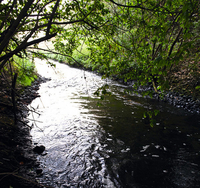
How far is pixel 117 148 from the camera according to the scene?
5.14 metres

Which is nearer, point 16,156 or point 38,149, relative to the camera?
point 16,156

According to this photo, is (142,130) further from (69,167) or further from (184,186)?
(69,167)

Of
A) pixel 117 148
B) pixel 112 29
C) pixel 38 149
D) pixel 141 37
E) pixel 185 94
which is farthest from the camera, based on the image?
pixel 185 94

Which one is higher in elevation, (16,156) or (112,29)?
(112,29)

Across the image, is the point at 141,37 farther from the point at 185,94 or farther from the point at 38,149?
the point at 185,94

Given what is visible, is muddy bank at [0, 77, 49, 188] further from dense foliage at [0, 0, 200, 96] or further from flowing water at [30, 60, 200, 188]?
dense foliage at [0, 0, 200, 96]

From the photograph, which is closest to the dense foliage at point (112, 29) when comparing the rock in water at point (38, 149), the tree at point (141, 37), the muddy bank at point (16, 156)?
the tree at point (141, 37)

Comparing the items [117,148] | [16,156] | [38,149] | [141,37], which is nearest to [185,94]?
[117,148]

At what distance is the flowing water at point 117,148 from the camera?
3.86m

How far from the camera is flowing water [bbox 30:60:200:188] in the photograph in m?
3.86

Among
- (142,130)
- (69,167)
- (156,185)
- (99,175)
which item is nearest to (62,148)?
(69,167)

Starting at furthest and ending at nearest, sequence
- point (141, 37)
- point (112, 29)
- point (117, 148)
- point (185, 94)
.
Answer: point (185, 94) < point (117, 148) < point (141, 37) < point (112, 29)

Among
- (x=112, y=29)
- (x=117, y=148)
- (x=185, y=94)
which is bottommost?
(x=117, y=148)

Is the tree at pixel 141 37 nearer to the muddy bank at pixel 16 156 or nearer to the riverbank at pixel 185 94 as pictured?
the muddy bank at pixel 16 156
